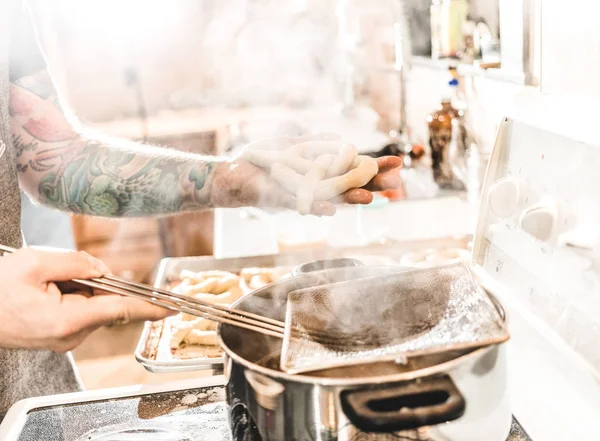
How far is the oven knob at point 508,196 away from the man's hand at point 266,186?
0.60 feet

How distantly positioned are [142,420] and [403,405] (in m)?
0.40

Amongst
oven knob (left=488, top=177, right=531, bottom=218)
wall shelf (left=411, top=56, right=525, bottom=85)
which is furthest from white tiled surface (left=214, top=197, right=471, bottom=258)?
oven knob (left=488, top=177, right=531, bottom=218)

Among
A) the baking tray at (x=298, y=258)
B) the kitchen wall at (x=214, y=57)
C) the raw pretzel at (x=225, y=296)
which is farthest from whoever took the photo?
the kitchen wall at (x=214, y=57)

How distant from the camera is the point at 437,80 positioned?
2.09 m

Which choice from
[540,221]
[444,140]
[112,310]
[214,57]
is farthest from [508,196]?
[214,57]

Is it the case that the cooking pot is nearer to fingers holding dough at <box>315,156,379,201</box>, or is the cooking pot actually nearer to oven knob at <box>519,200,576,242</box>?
oven knob at <box>519,200,576,242</box>

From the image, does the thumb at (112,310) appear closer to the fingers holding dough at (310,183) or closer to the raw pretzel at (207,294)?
the fingers holding dough at (310,183)

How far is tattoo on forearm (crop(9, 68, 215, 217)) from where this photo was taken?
1.16 meters

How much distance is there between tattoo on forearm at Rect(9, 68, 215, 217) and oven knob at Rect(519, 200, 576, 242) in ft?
2.15

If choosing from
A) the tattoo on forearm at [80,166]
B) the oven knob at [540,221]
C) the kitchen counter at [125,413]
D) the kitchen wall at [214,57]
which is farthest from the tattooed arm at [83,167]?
the kitchen wall at [214,57]

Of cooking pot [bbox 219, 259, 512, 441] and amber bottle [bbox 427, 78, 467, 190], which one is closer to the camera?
cooking pot [bbox 219, 259, 512, 441]

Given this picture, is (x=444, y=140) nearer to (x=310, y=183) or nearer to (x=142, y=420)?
(x=310, y=183)

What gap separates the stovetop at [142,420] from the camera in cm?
72

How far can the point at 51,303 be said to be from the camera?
26.6 inches
